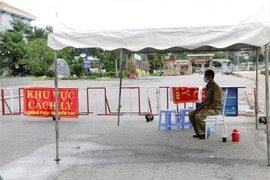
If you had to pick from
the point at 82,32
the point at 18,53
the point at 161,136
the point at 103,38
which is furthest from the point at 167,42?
the point at 18,53

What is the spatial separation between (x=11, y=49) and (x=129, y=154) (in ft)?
120

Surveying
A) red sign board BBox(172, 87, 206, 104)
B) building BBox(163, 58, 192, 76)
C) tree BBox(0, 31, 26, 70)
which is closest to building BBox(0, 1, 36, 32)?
tree BBox(0, 31, 26, 70)

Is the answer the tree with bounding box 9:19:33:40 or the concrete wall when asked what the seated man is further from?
the tree with bounding box 9:19:33:40

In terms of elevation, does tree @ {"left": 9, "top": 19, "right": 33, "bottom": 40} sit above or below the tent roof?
above

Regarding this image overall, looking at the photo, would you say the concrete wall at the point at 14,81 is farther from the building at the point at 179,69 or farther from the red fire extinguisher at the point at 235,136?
the building at the point at 179,69

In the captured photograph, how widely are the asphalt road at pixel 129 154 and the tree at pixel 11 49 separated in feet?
107

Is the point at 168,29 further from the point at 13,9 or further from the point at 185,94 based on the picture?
the point at 13,9

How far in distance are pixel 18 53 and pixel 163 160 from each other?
38.1 meters

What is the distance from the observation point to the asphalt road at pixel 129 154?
18.3ft

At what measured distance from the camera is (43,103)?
11.1 m

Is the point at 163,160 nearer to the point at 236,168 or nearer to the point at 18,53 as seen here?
the point at 236,168

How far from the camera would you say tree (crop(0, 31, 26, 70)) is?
4038cm

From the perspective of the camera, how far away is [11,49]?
40.1 metres

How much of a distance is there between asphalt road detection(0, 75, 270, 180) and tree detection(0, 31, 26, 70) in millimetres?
32489
